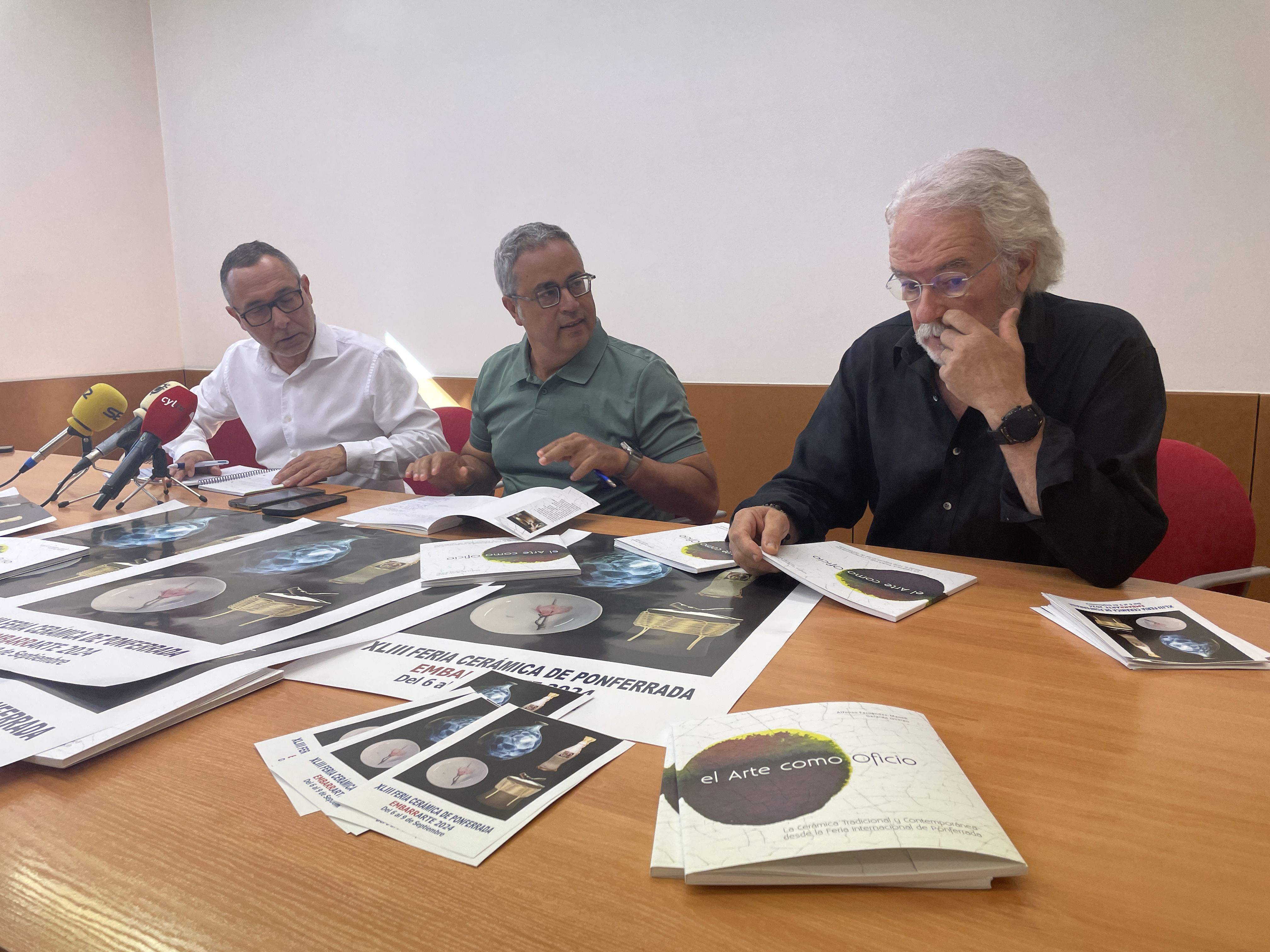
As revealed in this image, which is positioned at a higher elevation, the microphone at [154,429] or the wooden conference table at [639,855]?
the microphone at [154,429]

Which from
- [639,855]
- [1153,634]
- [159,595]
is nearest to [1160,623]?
[1153,634]

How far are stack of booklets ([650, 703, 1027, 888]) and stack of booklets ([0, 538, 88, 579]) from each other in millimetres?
1133

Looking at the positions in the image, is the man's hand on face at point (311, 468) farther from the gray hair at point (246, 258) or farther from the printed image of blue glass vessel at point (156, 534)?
the gray hair at point (246, 258)

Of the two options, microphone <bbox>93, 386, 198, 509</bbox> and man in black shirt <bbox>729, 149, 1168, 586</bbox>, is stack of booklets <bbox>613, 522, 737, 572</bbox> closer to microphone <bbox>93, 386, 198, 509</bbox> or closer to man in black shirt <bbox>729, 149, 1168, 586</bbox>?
Result: man in black shirt <bbox>729, 149, 1168, 586</bbox>

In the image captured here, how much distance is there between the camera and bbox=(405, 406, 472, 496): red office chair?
233 cm

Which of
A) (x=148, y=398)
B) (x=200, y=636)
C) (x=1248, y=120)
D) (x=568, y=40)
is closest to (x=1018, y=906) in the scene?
(x=200, y=636)

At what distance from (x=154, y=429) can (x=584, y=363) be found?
0.99m

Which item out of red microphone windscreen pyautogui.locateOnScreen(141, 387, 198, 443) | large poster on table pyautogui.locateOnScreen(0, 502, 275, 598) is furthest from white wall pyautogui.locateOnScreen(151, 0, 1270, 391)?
large poster on table pyautogui.locateOnScreen(0, 502, 275, 598)

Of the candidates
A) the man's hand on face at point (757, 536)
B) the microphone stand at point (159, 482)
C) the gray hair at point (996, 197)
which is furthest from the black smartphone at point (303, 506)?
the gray hair at point (996, 197)

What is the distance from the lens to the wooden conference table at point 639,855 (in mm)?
454

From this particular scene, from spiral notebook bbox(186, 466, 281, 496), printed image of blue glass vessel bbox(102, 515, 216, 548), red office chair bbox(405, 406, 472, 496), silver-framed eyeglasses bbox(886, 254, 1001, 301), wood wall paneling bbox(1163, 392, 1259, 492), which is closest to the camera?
silver-framed eyeglasses bbox(886, 254, 1001, 301)

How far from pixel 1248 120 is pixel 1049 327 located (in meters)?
1.42

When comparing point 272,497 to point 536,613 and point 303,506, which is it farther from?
point 536,613

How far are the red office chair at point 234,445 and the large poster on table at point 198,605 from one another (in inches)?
60.5
